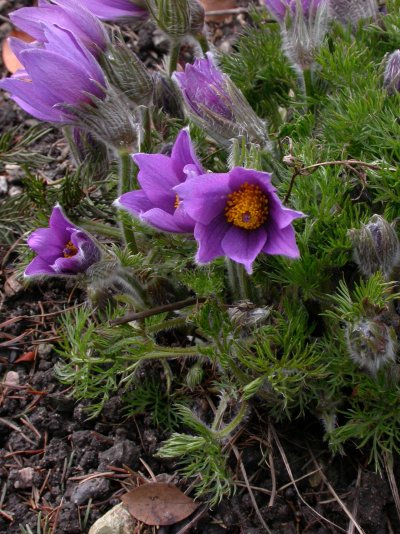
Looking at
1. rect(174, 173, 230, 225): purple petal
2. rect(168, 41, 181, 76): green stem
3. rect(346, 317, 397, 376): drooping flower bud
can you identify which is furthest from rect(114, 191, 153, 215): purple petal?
rect(168, 41, 181, 76): green stem

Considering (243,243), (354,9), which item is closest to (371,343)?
(243,243)

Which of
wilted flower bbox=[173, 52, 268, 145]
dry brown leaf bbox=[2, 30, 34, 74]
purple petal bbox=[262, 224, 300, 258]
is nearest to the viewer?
purple petal bbox=[262, 224, 300, 258]

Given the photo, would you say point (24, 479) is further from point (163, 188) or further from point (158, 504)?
point (163, 188)

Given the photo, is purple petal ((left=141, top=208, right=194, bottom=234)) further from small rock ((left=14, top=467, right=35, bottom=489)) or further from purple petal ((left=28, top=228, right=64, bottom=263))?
small rock ((left=14, top=467, right=35, bottom=489))

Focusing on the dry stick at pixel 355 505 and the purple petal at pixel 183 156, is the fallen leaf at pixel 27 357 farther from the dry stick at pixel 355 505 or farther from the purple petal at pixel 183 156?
the dry stick at pixel 355 505

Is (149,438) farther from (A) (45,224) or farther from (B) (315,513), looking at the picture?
(A) (45,224)
